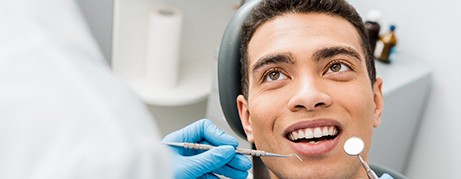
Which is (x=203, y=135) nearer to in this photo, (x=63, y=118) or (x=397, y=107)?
(x=63, y=118)

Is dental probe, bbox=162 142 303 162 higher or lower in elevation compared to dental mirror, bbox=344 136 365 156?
lower

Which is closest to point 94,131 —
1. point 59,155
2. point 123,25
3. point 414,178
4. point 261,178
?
point 59,155

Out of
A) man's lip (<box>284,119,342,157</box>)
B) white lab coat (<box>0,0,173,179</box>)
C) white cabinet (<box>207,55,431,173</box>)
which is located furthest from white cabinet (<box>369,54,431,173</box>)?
white lab coat (<box>0,0,173,179</box>)

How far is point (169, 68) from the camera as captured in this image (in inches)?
96.7

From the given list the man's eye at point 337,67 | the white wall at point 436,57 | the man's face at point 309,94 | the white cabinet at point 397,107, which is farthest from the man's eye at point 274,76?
the white wall at point 436,57

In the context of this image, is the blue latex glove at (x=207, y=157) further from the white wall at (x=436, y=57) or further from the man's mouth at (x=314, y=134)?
the white wall at (x=436, y=57)

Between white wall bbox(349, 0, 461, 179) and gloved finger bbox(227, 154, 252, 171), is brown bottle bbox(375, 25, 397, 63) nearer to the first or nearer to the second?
white wall bbox(349, 0, 461, 179)

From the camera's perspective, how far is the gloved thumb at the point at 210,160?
4.03 ft

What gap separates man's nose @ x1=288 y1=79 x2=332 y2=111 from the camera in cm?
125

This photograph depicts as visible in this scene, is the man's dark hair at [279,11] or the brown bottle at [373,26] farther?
the brown bottle at [373,26]

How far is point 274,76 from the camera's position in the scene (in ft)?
4.42

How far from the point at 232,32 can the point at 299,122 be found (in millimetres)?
284

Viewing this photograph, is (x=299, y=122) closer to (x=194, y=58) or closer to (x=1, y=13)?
(x=1, y=13)

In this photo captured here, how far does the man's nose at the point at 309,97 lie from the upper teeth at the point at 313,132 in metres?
0.05
